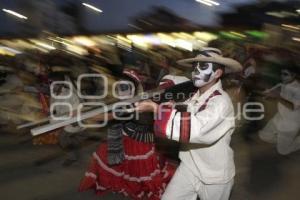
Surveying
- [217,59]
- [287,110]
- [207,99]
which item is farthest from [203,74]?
[287,110]

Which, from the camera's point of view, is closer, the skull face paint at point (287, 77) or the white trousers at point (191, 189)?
the white trousers at point (191, 189)

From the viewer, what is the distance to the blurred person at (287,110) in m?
7.83

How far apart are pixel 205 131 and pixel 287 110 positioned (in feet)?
17.8

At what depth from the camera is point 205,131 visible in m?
3.22

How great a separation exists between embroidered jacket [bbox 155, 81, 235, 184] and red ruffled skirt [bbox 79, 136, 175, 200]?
5.18 feet

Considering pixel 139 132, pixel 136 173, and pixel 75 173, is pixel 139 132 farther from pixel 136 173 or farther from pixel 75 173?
pixel 75 173

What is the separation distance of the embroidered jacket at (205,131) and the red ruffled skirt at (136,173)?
5.18 feet

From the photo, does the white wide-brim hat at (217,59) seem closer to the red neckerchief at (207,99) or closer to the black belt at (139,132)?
the red neckerchief at (207,99)

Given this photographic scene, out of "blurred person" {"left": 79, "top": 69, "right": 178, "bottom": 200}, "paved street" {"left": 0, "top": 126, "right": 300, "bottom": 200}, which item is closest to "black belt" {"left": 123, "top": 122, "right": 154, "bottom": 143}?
"blurred person" {"left": 79, "top": 69, "right": 178, "bottom": 200}

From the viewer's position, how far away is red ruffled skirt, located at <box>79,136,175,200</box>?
528 centimetres

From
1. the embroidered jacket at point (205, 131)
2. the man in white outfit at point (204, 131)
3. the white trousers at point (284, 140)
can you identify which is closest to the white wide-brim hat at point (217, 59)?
the man in white outfit at point (204, 131)

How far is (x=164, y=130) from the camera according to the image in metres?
3.28

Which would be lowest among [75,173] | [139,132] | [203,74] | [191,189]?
[75,173]

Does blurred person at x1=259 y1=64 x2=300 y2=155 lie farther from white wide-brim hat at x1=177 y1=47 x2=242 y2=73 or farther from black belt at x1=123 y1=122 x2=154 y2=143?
white wide-brim hat at x1=177 y1=47 x2=242 y2=73
